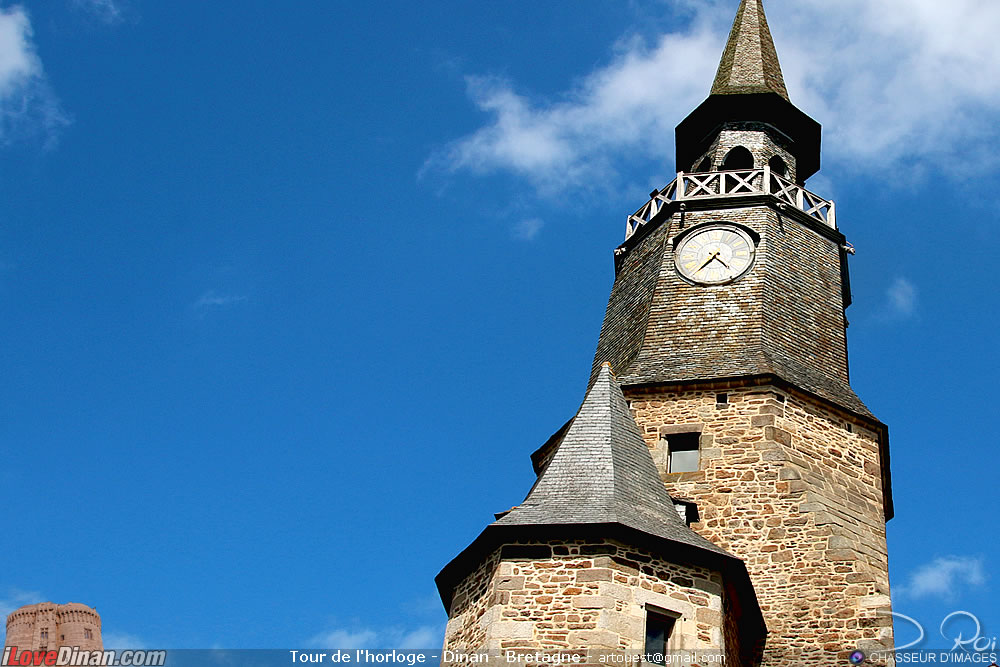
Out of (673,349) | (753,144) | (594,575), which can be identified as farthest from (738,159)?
(594,575)

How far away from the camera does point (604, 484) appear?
1539 cm

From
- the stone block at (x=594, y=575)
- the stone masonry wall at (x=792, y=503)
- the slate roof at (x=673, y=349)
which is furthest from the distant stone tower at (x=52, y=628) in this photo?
the stone block at (x=594, y=575)

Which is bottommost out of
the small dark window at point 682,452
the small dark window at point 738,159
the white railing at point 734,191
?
the small dark window at point 682,452

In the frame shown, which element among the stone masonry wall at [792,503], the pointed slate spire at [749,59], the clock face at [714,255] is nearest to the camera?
→ the stone masonry wall at [792,503]

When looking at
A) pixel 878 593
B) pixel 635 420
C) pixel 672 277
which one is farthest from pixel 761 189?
pixel 878 593

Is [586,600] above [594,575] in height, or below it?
below

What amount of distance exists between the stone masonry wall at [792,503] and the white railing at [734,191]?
5.24m

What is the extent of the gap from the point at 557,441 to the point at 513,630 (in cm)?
624

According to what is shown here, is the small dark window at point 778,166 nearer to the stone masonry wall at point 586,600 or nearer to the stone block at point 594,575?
the stone masonry wall at point 586,600

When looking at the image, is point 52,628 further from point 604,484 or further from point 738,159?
point 604,484

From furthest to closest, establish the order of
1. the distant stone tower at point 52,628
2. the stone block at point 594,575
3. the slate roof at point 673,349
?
the distant stone tower at point 52,628
the slate roof at point 673,349
the stone block at point 594,575

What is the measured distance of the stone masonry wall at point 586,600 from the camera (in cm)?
1362

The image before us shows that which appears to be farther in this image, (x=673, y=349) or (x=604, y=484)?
(x=673, y=349)

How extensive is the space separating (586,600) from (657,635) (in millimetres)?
821
